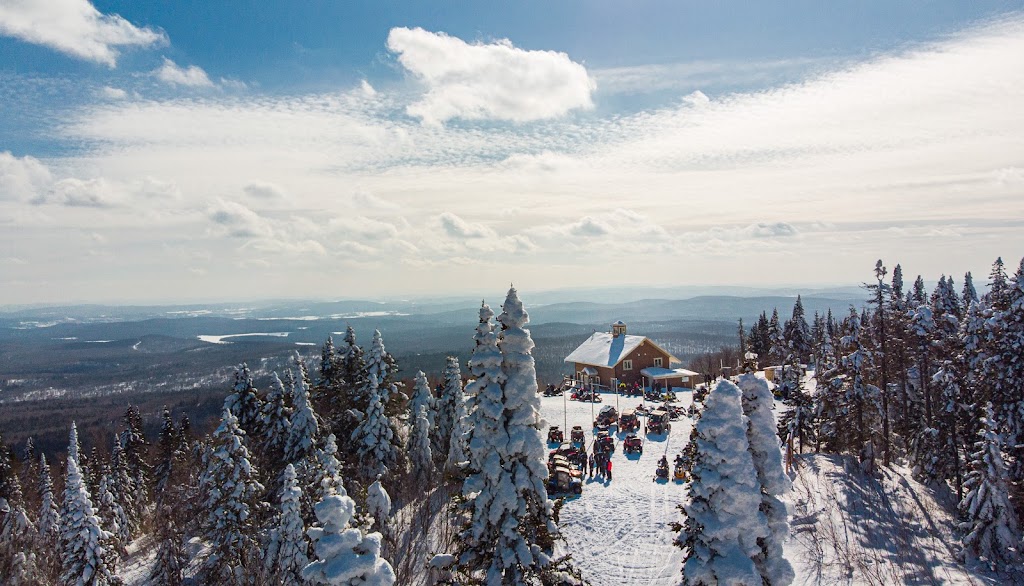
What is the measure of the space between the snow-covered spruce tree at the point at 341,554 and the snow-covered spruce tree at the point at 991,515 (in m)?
28.7

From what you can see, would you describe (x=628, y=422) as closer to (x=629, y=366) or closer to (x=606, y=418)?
(x=606, y=418)

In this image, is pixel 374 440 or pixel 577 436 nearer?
pixel 374 440

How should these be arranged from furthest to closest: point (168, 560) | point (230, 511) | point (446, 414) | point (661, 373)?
point (661, 373)
point (446, 414)
point (168, 560)
point (230, 511)

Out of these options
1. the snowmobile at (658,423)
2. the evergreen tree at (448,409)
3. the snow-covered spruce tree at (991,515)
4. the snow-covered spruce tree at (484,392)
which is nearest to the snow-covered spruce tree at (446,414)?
the evergreen tree at (448,409)

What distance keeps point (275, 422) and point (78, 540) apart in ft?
45.4

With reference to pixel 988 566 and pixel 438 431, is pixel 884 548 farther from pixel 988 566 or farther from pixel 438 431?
pixel 438 431

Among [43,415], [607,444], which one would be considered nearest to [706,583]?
[607,444]

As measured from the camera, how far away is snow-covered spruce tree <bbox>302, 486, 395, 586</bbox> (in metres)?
12.7

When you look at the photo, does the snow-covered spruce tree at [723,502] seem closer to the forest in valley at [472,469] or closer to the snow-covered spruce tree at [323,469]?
the forest in valley at [472,469]

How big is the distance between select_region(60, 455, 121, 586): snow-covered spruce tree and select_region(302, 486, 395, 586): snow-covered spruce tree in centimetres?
1629

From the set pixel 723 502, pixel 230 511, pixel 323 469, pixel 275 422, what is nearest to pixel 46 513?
pixel 275 422

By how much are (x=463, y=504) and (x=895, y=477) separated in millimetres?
32022

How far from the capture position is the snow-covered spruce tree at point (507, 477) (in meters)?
16.0

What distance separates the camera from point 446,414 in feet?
142
